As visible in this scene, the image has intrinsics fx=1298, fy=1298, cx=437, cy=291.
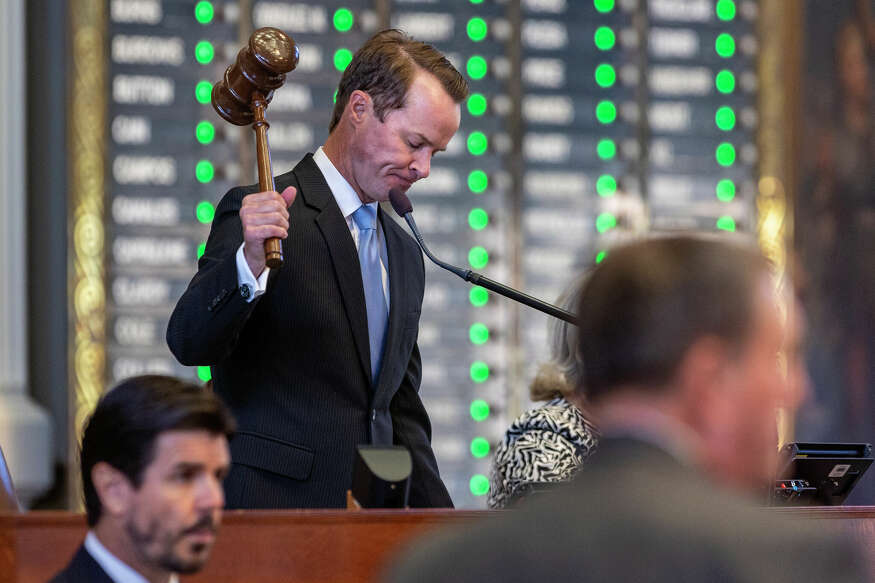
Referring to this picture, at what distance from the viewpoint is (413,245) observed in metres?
2.45

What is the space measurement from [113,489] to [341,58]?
2.80 meters

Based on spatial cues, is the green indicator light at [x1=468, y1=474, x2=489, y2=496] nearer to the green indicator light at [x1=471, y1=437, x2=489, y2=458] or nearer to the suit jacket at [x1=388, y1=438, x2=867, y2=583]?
the green indicator light at [x1=471, y1=437, x2=489, y2=458]

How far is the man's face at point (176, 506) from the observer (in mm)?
1357

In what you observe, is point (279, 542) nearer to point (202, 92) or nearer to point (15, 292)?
point (15, 292)

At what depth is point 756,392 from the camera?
979 millimetres

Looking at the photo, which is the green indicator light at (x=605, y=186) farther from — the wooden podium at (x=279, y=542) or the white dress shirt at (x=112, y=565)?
the white dress shirt at (x=112, y=565)

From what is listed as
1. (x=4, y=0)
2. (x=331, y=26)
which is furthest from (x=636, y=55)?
(x=4, y=0)

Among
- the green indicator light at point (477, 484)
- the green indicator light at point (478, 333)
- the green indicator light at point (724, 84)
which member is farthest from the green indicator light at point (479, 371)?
the green indicator light at point (724, 84)

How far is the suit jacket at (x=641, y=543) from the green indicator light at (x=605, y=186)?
130 inches

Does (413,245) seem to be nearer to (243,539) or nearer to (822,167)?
(243,539)

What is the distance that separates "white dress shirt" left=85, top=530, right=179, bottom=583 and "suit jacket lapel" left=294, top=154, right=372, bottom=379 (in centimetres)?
82

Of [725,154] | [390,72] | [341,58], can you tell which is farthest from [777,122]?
[390,72]

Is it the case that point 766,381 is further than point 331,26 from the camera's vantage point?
No

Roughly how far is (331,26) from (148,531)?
9.46 ft
